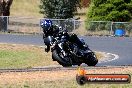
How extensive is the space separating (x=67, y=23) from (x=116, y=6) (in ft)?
21.9

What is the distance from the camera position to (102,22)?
154 feet

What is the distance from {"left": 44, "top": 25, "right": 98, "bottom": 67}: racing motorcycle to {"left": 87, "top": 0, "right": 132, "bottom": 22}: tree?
37.6 m

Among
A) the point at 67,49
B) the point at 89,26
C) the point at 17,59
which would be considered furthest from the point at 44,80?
the point at 89,26

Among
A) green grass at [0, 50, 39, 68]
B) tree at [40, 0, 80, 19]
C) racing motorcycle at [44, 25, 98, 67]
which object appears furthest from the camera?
tree at [40, 0, 80, 19]

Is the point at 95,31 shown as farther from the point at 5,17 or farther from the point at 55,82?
the point at 55,82

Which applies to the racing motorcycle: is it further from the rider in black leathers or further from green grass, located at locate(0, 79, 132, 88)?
green grass, located at locate(0, 79, 132, 88)

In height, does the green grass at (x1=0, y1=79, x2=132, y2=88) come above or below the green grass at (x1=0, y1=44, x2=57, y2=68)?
above

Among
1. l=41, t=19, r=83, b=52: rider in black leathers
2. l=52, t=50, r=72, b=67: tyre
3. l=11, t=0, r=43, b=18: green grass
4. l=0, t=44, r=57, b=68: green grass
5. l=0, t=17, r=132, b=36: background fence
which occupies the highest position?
l=41, t=19, r=83, b=52: rider in black leathers

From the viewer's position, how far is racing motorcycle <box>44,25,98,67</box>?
11891 millimetres

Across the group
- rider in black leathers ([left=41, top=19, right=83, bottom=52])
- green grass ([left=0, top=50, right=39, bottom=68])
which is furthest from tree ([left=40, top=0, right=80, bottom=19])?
rider in black leathers ([left=41, top=19, right=83, bottom=52])

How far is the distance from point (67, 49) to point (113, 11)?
38.5m

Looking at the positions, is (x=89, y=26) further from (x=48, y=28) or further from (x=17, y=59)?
(x=48, y=28)

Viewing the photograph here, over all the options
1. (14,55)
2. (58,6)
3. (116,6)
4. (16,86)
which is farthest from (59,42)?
(58,6)

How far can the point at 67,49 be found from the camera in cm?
1241
